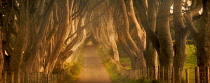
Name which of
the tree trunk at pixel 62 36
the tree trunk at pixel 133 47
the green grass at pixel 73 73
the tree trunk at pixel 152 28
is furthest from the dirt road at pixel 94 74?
the tree trunk at pixel 152 28

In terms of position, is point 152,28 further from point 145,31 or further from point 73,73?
point 73,73

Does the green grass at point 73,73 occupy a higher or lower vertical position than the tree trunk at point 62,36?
lower

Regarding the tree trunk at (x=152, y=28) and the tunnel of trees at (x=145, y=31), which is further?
the tree trunk at (x=152, y=28)

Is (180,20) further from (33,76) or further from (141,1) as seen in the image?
(33,76)

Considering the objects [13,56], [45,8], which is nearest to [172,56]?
[13,56]

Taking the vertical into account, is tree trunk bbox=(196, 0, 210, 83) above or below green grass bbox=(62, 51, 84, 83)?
above

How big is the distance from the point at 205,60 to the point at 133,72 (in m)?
12.3

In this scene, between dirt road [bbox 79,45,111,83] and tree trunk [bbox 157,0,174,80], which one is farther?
dirt road [bbox 79,45,111,83]

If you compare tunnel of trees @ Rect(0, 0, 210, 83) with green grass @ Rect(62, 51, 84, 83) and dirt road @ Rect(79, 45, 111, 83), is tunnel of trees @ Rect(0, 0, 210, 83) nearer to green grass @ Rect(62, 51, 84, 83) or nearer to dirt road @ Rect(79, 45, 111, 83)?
green grass @ Rect(62, 51, 84, 83)

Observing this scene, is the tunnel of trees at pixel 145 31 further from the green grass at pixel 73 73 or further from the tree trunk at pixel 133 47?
the green grass at pixel 73 73

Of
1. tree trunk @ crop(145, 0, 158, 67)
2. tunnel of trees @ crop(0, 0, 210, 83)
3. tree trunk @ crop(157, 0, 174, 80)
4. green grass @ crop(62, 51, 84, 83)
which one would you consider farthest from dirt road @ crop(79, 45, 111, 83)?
tree trunk @ crop(157, 0, 174, 80)

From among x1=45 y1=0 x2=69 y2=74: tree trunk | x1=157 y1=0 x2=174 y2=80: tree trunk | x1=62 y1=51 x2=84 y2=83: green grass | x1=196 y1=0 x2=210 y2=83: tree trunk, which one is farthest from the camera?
x1=62 y1=51 x2=84 y2=83: green grass

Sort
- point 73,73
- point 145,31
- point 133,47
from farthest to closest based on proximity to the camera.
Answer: point 73,73 < point 133,47 < point 145,31

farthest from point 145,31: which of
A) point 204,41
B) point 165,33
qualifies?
point 204,41
